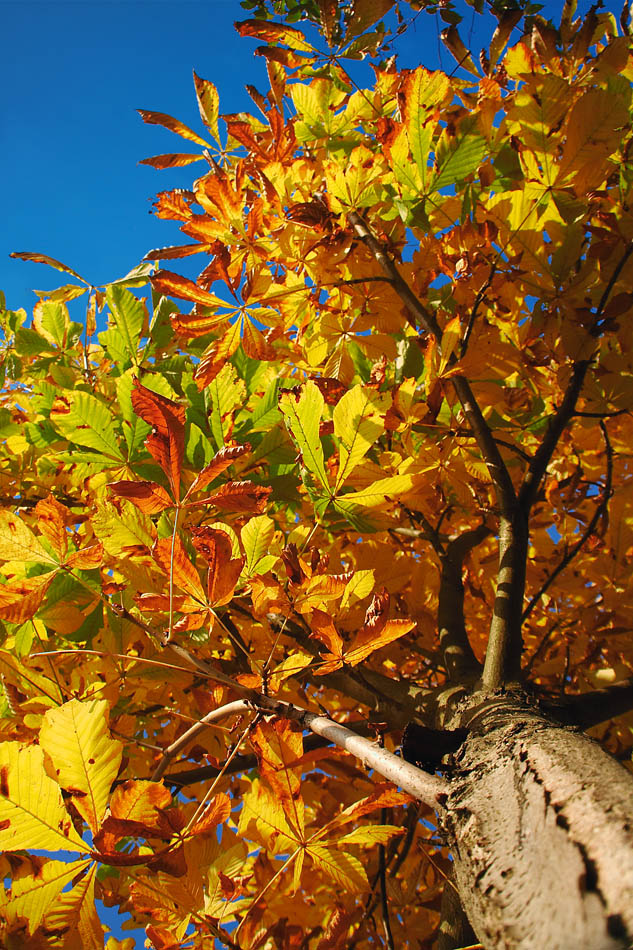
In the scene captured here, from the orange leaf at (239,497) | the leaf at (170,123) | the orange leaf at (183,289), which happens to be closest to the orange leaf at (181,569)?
the orange leaf at (239,497)

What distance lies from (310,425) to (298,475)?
37 centimetres

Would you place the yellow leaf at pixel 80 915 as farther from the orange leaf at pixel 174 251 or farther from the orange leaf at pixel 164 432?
the orange leaf at pixel 174 251

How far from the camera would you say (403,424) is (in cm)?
98

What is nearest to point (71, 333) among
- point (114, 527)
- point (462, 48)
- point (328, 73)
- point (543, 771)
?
point (328, 73)

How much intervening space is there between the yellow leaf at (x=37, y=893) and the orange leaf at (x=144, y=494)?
1.48 feet

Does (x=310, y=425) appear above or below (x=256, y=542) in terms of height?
above

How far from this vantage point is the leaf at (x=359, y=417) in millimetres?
796

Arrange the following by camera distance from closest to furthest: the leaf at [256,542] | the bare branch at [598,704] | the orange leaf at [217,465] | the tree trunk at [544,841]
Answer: the tree trunk at [544,841]
the orange leaf at [217,465]
the leaf at [256,542]
the bare branch at [598,704]

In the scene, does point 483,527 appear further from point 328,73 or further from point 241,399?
point 328,73

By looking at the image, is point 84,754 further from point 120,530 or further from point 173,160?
point 173,160

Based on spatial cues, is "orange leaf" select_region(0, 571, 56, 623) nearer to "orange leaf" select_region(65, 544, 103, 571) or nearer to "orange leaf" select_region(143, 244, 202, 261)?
"orange leaf" select_region(65, 544, 103, 571)

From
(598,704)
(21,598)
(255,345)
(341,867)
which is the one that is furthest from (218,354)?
(598,704)

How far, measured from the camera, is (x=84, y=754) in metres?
0.65

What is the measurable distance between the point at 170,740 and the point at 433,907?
90cm
